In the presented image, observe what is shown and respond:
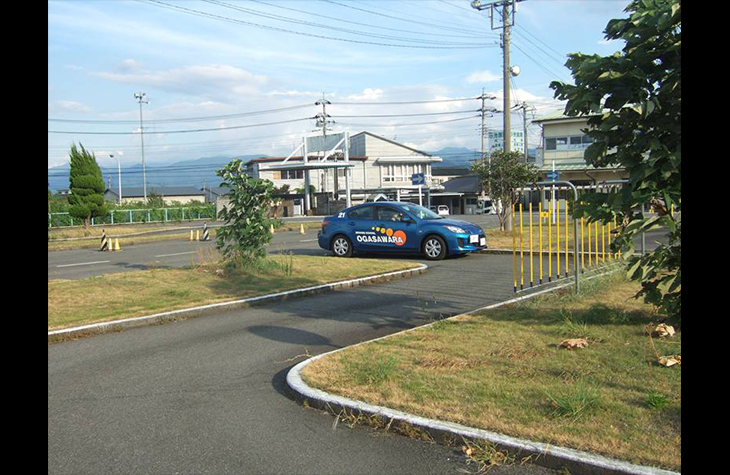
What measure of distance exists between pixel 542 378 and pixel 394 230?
451 inches

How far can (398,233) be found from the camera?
16.8 metres

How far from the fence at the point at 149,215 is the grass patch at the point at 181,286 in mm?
38183

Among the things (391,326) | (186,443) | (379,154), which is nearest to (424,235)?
(391,326)

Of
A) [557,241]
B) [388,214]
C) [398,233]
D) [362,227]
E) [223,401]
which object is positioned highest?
[388,214]

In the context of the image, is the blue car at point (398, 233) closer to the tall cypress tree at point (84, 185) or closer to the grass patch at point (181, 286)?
the grass patch at point (181, 286)

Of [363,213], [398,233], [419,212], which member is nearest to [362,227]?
[363,213]

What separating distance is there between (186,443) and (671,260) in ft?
15.2

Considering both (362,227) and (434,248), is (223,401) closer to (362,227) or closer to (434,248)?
(434,248)

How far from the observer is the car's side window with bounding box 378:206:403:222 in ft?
55.2

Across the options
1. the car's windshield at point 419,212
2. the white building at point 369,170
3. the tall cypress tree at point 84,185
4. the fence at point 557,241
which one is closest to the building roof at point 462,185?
the white building at point 369,170

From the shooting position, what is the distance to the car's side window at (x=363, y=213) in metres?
17.2

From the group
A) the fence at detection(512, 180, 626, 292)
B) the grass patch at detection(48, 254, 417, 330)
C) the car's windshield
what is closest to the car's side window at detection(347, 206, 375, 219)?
the car's windshield

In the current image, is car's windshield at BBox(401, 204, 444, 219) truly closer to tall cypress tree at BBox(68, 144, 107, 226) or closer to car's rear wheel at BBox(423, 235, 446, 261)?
car's rear wheel at BBox(423, 235, 446, 261)
